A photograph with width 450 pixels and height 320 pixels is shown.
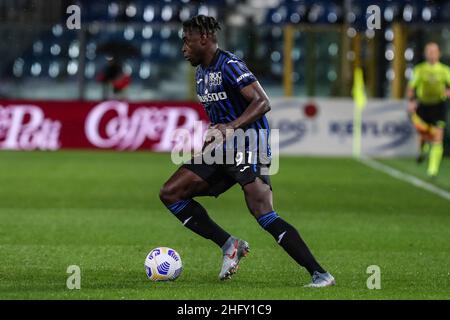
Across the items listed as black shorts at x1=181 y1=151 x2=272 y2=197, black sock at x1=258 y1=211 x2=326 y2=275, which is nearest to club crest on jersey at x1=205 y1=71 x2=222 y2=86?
black shorts at x1=181 y1=151 x2=272 y2=197

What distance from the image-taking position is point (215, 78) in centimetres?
845

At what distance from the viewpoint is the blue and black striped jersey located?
838 centimetres

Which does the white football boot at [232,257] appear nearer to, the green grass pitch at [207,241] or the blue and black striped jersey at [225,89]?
the green grass pitch at [207,241]

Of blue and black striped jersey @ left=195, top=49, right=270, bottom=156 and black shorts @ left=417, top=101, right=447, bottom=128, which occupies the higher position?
blue and black striped jersey @ left=195, top=49, right=270, bottom=156

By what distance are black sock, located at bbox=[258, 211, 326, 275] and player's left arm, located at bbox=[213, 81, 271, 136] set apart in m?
0.67

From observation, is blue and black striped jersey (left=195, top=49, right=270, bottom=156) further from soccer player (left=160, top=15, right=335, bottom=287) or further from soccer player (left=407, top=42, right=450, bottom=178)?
soccer player (left=407, top=42, right=450, bottom=178)

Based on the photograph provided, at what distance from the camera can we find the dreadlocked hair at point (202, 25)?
8.38m

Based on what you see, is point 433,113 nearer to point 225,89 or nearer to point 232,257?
point 232,257

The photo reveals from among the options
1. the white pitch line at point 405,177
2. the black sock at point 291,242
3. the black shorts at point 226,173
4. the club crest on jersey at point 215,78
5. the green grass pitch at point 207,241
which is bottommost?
the white pitch line at point 405,177

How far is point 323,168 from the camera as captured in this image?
20.9 metres

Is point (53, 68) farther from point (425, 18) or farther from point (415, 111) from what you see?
point (415, 111)

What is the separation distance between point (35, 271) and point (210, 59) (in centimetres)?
212

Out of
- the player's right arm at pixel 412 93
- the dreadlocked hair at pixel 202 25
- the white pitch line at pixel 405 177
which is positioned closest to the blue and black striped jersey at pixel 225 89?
the dreadlocked hair at pixel 202 25

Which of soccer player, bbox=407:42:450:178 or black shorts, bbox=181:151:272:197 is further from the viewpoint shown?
soccer player, bbox=407:42:450:178
